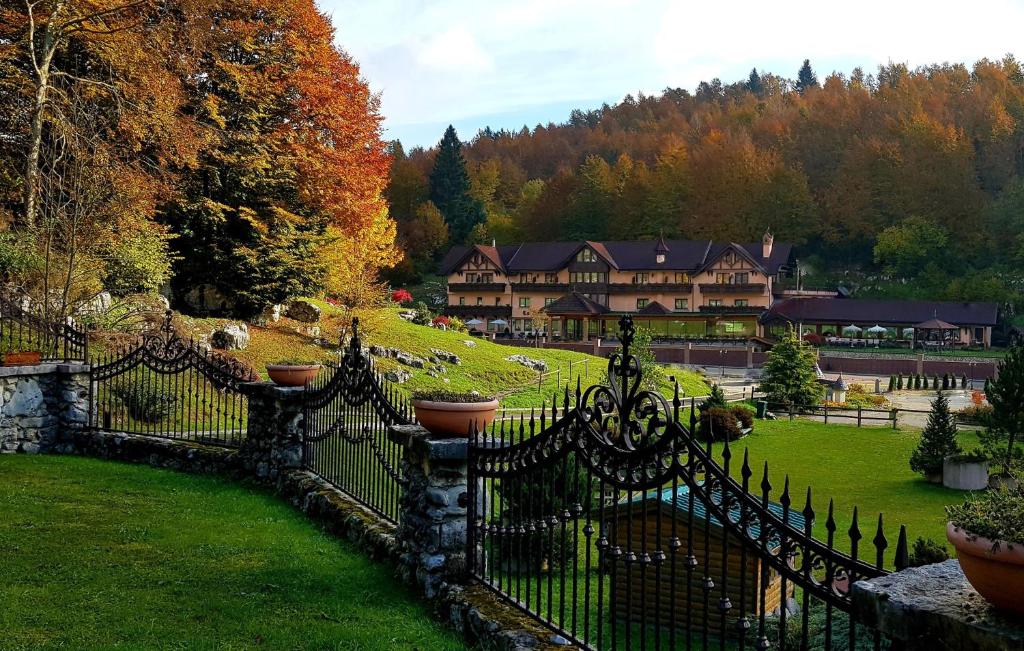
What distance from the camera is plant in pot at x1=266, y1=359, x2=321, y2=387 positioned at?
410 inches

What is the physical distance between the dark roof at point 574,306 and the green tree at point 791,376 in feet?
106

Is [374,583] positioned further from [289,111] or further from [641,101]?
[641,101]

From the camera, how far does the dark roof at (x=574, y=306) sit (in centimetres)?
6525

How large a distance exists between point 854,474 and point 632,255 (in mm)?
55363

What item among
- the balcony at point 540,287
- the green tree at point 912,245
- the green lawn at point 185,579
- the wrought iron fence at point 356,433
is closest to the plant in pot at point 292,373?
the wrought iron fence at point 356,433

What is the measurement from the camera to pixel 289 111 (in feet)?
89.2

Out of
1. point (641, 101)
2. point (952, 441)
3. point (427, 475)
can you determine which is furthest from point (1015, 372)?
point (641, 101)

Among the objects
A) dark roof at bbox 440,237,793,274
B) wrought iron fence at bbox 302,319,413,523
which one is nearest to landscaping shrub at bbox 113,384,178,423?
wrought iron fence at bbox 302,319,413,523

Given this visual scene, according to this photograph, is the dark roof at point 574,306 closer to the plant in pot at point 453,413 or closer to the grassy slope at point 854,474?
the grassy slope at point 854,474

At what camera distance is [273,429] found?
1060 centimetres

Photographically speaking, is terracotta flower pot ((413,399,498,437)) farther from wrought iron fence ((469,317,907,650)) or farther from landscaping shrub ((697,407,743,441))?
landscaping shrub ((697,407,743,441))

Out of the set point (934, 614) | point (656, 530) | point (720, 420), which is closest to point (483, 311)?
point (720, 420)

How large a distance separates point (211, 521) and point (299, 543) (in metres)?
1.36

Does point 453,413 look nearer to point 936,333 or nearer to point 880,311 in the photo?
point 880,311
